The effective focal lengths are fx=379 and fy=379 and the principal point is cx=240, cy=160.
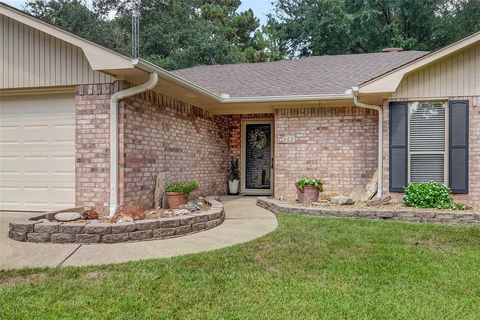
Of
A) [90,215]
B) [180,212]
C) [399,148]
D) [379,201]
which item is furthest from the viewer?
[399,148]

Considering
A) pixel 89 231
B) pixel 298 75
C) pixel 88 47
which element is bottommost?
pixel 89 231

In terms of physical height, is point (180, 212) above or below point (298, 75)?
below

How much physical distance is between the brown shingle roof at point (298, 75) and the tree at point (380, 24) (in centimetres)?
815

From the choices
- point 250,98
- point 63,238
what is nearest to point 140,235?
point 63,238

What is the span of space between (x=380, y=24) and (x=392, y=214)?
1620 centimetres

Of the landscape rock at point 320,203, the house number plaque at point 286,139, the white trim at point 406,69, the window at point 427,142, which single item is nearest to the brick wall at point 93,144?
the landscape rock at point 320,203

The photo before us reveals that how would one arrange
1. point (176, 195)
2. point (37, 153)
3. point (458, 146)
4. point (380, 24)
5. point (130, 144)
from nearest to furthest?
point (130, 144)
point (37, 153)
point (176, 195)
point (458, 146)
point (380, 24)

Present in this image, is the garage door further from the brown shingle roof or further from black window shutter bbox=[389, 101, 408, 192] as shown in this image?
black window shutter bbox=[389, 101, 408, 192]

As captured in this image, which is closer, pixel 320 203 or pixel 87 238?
pixel 87 238

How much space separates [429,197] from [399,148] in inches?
44.9

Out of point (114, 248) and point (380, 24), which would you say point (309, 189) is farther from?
point (380, 24)

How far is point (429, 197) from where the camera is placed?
7.20 metres

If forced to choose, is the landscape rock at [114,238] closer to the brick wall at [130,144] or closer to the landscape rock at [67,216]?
the landscape rock at [67,216]

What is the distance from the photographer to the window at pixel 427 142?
25.2 ft
